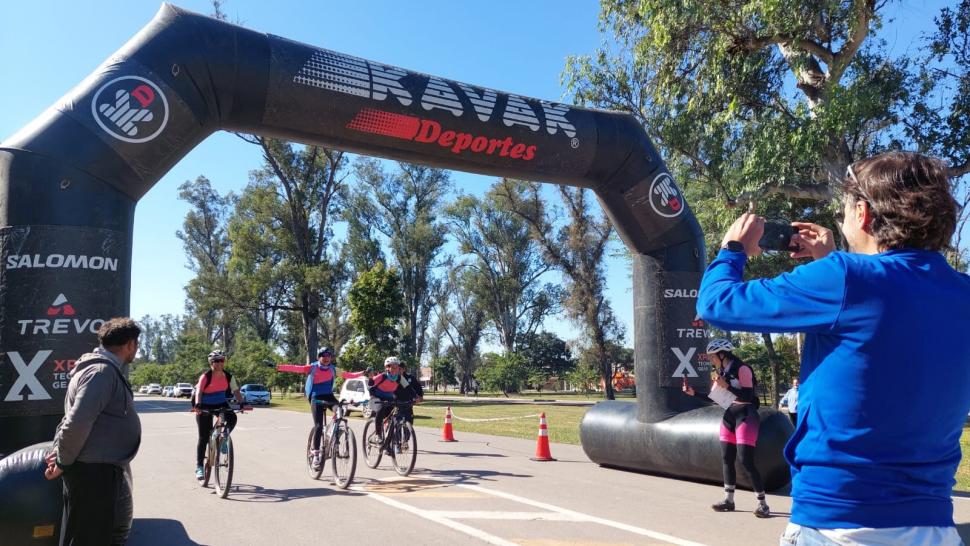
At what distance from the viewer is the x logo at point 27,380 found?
19.9 feet

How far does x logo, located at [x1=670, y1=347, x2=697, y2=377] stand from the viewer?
10508mm

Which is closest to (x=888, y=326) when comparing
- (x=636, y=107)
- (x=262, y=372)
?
(x=636, y=107)

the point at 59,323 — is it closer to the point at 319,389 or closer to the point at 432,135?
the point at 432,135

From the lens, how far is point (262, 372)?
47875 mm

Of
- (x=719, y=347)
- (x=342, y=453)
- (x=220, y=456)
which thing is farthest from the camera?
(x=342, y=453)

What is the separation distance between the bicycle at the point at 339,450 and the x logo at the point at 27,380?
424 centimetres

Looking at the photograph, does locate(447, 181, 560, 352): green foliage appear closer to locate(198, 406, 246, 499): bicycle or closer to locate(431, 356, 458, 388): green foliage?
locate(431, 356, 458, 388): green foliage

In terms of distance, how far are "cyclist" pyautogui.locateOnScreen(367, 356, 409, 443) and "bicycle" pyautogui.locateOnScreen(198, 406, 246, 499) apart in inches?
95.3

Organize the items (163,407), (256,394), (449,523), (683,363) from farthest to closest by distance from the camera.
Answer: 1. (256,394)
2. (163,407)
3. (683,363)
4. (449,523)

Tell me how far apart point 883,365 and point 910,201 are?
50 centimetres

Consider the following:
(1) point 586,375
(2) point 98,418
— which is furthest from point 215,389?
(1) point 586,375

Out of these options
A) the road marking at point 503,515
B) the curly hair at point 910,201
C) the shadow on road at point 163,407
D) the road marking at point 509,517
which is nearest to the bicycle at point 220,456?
the road marking at point 509,517

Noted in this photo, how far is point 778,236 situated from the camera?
2.77 metres

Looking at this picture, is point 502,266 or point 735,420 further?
point 502,266
